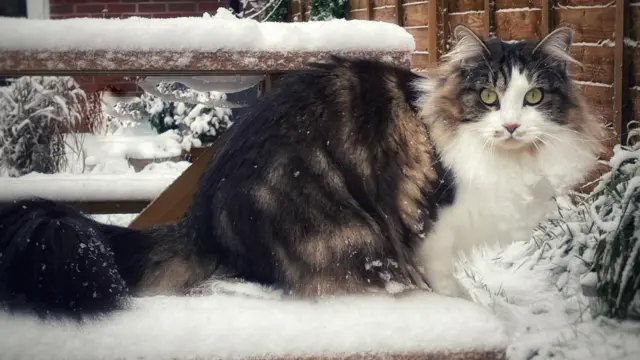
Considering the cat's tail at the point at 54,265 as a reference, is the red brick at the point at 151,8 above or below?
above

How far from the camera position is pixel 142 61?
73.1 inches

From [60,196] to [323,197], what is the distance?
138cm

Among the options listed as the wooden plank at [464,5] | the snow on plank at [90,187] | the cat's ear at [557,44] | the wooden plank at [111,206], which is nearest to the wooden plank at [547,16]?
the wooden plank at [464,5]

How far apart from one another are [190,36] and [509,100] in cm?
85

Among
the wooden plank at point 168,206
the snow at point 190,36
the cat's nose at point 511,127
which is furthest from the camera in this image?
the wooden plank at point 168,206

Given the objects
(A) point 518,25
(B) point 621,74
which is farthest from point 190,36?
(A) point 518,25

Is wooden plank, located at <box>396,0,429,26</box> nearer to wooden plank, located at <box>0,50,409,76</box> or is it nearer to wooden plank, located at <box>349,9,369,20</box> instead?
wooden plank, located at <box>349,9,369,20</box>

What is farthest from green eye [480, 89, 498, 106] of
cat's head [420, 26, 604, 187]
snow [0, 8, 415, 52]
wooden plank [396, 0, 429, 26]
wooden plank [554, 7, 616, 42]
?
wooden plank [396, 0, 429, 26]

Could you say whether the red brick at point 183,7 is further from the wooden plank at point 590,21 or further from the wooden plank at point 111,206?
the wooden plank at point 590,21

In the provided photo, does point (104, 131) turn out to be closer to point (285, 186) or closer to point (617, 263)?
point (285, 186)

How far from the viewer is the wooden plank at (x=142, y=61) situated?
1847 millimetres

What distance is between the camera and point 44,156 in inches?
163

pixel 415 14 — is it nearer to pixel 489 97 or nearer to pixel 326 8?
pixel 326 8

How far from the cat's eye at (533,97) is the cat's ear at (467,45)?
0.14 metres
